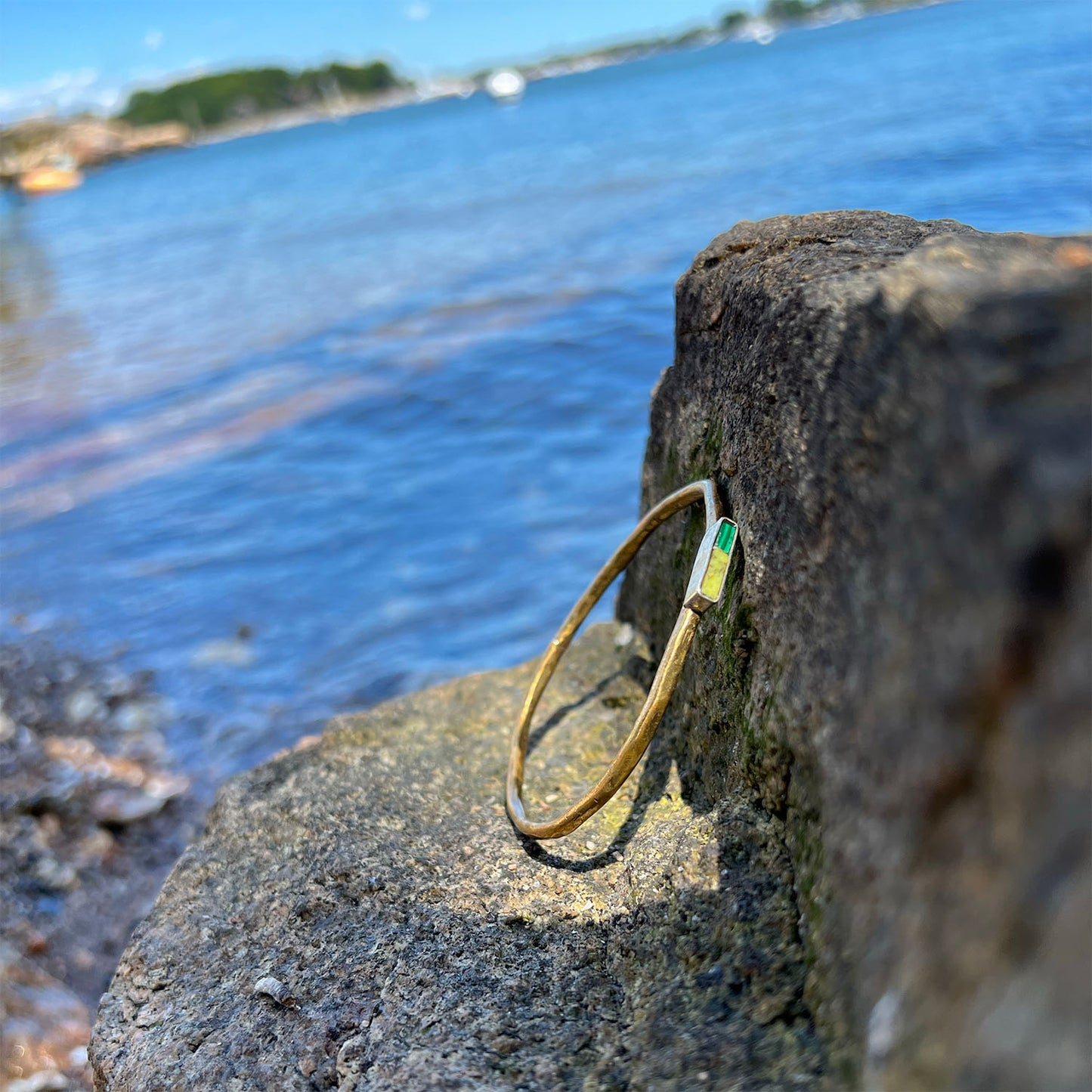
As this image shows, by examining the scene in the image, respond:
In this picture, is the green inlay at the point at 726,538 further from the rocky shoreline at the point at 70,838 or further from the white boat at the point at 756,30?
the white boat at the point at 756,30

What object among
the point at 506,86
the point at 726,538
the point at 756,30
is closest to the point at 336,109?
the point at 506,86

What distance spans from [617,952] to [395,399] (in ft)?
29.0

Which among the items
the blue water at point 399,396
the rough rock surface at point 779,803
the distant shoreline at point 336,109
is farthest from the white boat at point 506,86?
the rough rock surface at point 779,803

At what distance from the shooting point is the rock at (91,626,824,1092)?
1.53 metres

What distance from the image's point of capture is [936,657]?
97cm

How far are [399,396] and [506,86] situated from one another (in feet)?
367

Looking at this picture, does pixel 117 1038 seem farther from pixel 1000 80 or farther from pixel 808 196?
pixel 1000 80

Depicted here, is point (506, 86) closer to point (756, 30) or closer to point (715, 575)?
point (756, 30)

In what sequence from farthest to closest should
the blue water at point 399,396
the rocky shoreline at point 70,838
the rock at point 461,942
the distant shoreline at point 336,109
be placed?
the distant shoreline at point 336,109
the blue water at point 399,396
the rocky shoreline at point 70,838
the rock at point 461,942

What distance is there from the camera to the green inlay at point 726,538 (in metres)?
2.03

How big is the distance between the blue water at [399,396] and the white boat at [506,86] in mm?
80063

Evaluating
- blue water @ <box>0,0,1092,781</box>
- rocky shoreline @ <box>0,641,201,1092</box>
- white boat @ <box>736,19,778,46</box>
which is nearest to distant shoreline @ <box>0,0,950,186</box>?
white boat @ <box>736,19,778,46</box>

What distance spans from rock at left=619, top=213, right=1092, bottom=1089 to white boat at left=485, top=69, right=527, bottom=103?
97.9 meters

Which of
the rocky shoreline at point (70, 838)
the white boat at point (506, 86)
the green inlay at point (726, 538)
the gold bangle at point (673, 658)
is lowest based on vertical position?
the rocky shoreline at point (70, 838)
